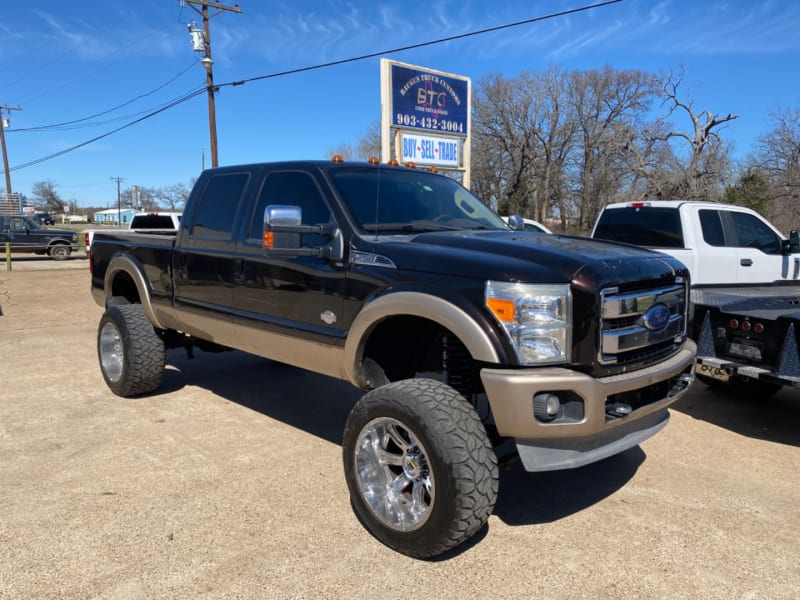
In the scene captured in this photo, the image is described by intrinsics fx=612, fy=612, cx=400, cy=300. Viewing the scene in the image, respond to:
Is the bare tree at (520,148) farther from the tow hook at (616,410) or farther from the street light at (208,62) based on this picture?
the tow hook at (616,410)

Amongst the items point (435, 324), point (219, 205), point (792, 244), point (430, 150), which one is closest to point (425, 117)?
point (430, 150)

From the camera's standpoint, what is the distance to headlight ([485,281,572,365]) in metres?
2.89

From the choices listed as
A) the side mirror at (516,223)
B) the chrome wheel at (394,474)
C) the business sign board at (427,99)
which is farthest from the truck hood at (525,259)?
the business sign board at (427,99)

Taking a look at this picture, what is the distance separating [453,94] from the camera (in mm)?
12797

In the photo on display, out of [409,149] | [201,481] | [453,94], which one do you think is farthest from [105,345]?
[453,94]

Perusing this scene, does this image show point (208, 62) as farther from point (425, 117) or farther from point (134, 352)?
point (134, 352)

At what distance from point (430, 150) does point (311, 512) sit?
993 centimetres

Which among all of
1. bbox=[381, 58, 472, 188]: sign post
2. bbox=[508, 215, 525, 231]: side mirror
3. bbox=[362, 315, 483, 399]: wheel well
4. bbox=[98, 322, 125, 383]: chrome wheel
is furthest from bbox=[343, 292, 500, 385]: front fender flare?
bbox=[381, 58, 472, 188]: sign post

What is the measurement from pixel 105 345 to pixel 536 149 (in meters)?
41.6

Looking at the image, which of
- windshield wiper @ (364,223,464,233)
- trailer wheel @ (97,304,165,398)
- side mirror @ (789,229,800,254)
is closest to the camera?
windshield wiper @ (364,223,464,233)

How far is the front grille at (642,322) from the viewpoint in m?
3.00

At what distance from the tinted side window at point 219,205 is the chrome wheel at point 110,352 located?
166cm

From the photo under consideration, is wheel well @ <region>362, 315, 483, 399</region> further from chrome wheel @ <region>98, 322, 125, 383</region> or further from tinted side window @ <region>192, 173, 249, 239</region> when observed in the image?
chrome wheel @ <region>98, 322, 125, 383</region>

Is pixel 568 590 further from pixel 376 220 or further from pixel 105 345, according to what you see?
pixel 105 345
